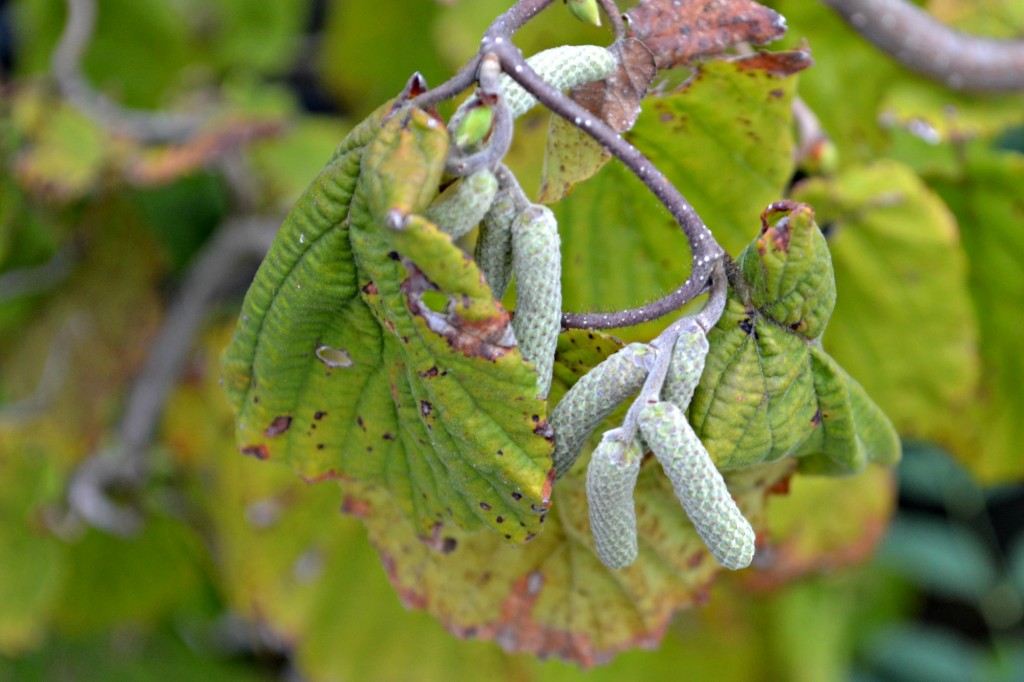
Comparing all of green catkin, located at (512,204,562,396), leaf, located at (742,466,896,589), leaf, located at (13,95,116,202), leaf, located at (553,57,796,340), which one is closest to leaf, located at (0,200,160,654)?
leaf, located at (13,95,116,202)

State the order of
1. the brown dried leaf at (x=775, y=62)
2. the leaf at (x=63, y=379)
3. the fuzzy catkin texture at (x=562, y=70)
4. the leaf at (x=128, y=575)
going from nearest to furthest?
the fuzzy catkin texture at (x=562, y=70), the brown dried leaf at (x=775, y=62), the leaf at (x=63, y=379), the leaf at (x=128, y=575)

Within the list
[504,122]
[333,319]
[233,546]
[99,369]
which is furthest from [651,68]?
[99,369]

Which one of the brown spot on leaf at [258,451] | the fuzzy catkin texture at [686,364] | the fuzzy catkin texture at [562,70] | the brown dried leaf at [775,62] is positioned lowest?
the brown spot on leaf at [258,451]

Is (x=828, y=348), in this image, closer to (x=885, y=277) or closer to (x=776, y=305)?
(x=885, y=277)

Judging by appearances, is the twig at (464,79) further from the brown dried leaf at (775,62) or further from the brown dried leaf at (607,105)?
the brown dried leaf at (775,62)

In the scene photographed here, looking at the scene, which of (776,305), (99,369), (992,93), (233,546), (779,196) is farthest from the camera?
(99,369)

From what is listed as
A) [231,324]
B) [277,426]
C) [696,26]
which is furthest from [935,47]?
[231,324]

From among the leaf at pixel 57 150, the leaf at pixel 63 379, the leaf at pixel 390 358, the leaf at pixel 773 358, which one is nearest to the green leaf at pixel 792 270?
the leaf at pixel 773 358

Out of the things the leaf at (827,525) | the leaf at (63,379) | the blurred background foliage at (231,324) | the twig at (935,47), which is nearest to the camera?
the twig at (935,47)
